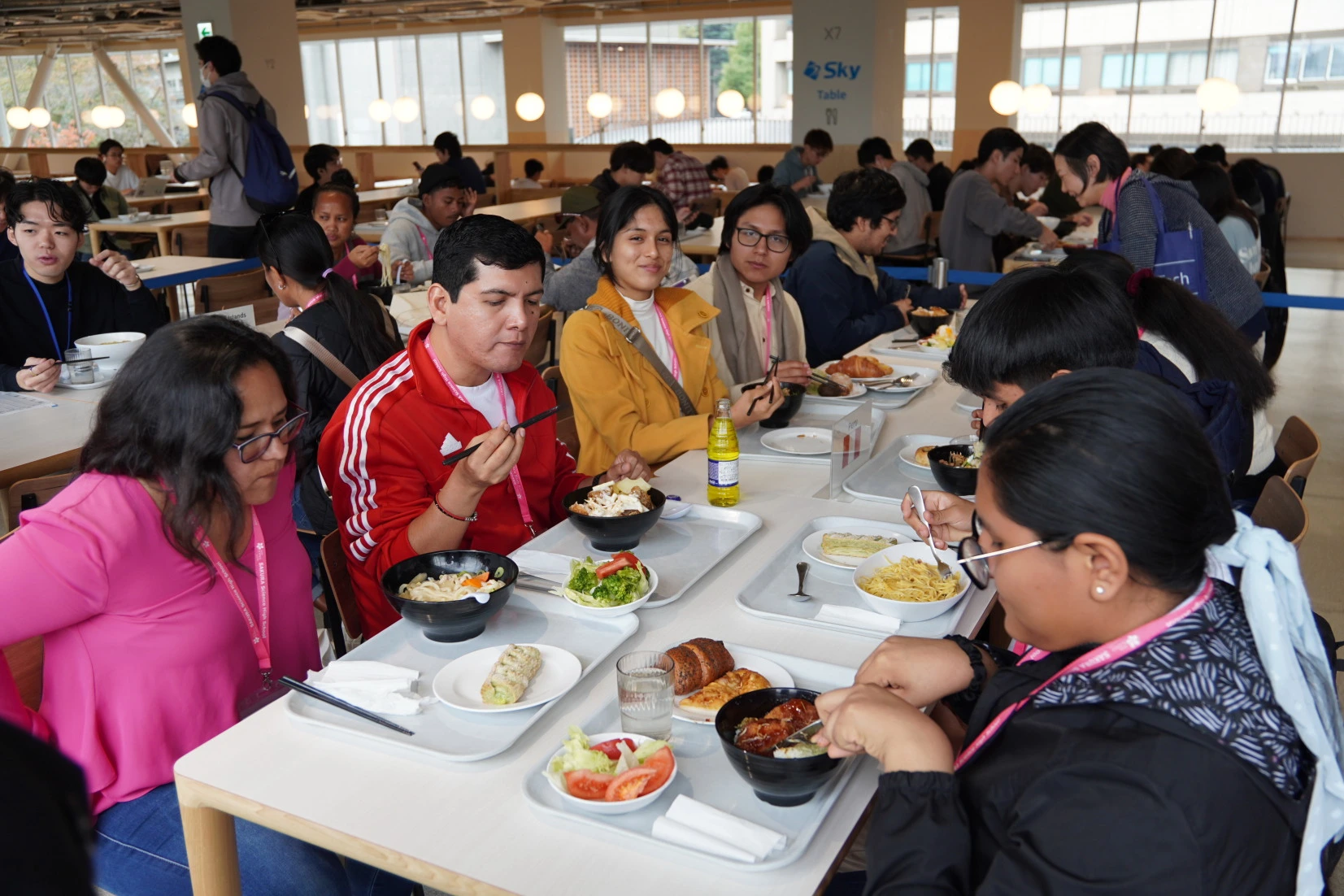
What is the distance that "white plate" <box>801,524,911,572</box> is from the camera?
5.93ft

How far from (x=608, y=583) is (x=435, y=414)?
0.64 meters

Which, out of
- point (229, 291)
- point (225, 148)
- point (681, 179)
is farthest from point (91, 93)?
point (229, 291)

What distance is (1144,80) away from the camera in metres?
12.7

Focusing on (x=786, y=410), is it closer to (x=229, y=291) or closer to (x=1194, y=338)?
(x=1194, y=338)

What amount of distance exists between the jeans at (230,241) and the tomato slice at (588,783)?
5.46m

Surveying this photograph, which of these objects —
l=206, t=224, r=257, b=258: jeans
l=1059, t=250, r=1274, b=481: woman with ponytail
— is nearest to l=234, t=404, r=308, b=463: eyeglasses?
l=1059, t=250, r=1274, b=481: woman with ponytail

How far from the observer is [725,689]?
1.35 metres

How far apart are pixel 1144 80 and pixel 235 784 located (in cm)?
1413

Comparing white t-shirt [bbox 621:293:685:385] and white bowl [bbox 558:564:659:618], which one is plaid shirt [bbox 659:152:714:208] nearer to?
white t-shirt [bbox 621:293:685:385]

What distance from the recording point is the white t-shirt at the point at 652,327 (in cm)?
277

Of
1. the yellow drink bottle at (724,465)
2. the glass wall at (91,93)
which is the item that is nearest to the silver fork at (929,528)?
the yellow drink bottle at (724,465)

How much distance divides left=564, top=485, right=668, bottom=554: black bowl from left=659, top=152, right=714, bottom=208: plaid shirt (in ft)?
23.1

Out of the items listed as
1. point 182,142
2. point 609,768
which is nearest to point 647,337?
point 609,768

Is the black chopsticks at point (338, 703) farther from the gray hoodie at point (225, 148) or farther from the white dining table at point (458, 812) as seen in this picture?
the gray hoodie at point (225, 148)
